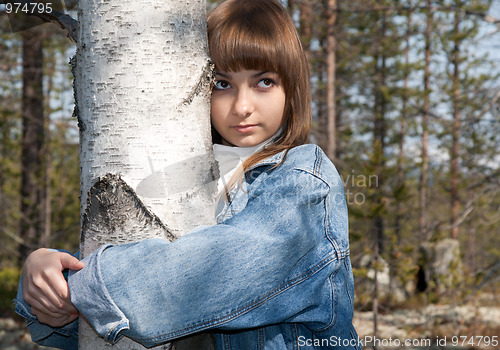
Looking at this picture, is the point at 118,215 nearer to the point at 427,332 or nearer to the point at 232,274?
the point at 232,274

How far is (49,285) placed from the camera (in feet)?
3.25

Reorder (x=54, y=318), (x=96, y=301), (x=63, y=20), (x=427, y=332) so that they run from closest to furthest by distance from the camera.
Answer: (x=96, y=301), (x=54, y=318), (x=63, y=20), (x=427, y=332)

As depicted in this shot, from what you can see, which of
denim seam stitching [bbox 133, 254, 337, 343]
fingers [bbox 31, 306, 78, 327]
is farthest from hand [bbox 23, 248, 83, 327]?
denim seam stitching [bbox 133, 254, 337, 343]

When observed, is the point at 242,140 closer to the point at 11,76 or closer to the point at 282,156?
the point at 282,156

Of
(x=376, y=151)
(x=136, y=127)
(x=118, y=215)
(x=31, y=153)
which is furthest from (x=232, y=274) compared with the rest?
(x=31, y=153)

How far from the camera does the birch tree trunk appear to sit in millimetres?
962

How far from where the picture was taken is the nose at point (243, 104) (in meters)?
1.36

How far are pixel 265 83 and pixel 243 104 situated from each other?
14 centimetres

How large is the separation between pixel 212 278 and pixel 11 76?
31.0ft

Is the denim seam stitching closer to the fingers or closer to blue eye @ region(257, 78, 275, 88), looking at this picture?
the fingers

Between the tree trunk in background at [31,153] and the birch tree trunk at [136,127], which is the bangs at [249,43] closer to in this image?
the birch tree trunk at [136,127]

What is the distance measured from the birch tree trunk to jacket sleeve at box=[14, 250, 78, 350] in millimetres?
221

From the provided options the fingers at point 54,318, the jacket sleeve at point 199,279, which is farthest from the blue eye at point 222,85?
the fingers at point 54,318

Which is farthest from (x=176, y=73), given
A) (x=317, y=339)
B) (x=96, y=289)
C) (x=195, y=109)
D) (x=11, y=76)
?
(x=11, y=76)
